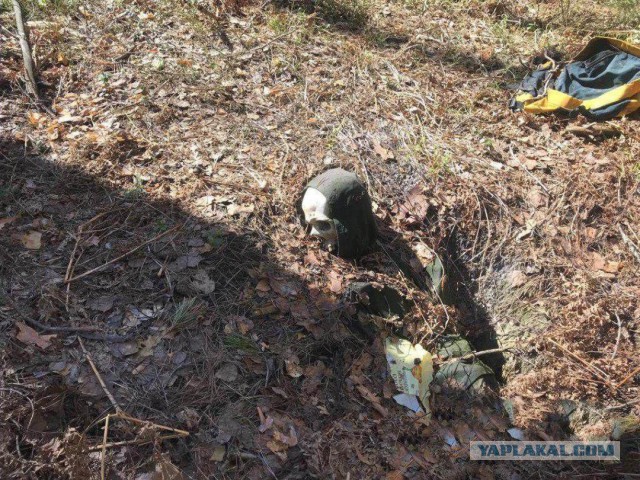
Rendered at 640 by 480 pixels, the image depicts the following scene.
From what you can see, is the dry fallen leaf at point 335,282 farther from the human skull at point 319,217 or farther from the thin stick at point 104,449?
the thin stick at point 104,449

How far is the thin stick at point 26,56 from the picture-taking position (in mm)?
4172

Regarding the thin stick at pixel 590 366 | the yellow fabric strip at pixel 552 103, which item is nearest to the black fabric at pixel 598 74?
the yellow fabric strip at pixel 552 103

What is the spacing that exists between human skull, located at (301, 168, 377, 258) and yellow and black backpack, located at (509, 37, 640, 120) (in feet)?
7.08

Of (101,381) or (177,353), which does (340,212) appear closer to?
(177,353)

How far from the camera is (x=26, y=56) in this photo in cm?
421

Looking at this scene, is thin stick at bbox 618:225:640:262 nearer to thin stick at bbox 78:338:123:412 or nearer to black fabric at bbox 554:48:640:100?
black fabric at bbox 554:48:640:100

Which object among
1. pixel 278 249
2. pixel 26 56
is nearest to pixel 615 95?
pixel 278 249

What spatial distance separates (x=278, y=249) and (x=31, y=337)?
1572 millimetres

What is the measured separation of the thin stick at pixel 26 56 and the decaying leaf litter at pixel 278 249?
0.11m

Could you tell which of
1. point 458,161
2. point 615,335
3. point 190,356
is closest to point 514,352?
point 615,335

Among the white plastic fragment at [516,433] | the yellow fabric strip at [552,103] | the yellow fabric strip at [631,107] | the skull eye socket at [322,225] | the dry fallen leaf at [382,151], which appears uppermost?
the yellow fabric strip at [631,107]

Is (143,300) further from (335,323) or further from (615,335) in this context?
(615,335)

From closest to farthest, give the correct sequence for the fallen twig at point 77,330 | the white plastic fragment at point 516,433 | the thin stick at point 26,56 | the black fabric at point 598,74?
the fallen twig at point 77,330 < the white plastic fragment at point 516,433 < the thin stick at point 26,56 < the black fabric at point 598,74

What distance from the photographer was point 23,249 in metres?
3.27
